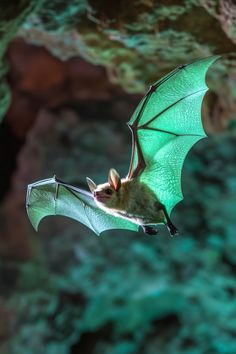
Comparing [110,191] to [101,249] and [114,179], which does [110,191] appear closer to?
[114,179]

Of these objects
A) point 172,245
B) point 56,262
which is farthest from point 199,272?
point 56,262

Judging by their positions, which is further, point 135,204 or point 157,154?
point 157,154

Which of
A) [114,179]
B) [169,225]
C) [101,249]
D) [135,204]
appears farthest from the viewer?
[101,249]

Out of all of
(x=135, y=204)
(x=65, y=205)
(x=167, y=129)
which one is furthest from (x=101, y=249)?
(x=135, y=204)

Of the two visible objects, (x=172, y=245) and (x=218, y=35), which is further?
(x=172, y=245)

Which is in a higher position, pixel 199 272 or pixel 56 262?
pixel 56 262

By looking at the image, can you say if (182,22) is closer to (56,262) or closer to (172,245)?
(172,245)

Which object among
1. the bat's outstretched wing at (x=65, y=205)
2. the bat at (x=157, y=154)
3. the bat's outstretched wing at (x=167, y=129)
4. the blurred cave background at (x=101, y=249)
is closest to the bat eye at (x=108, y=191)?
the bat at (x=157, y=154)
